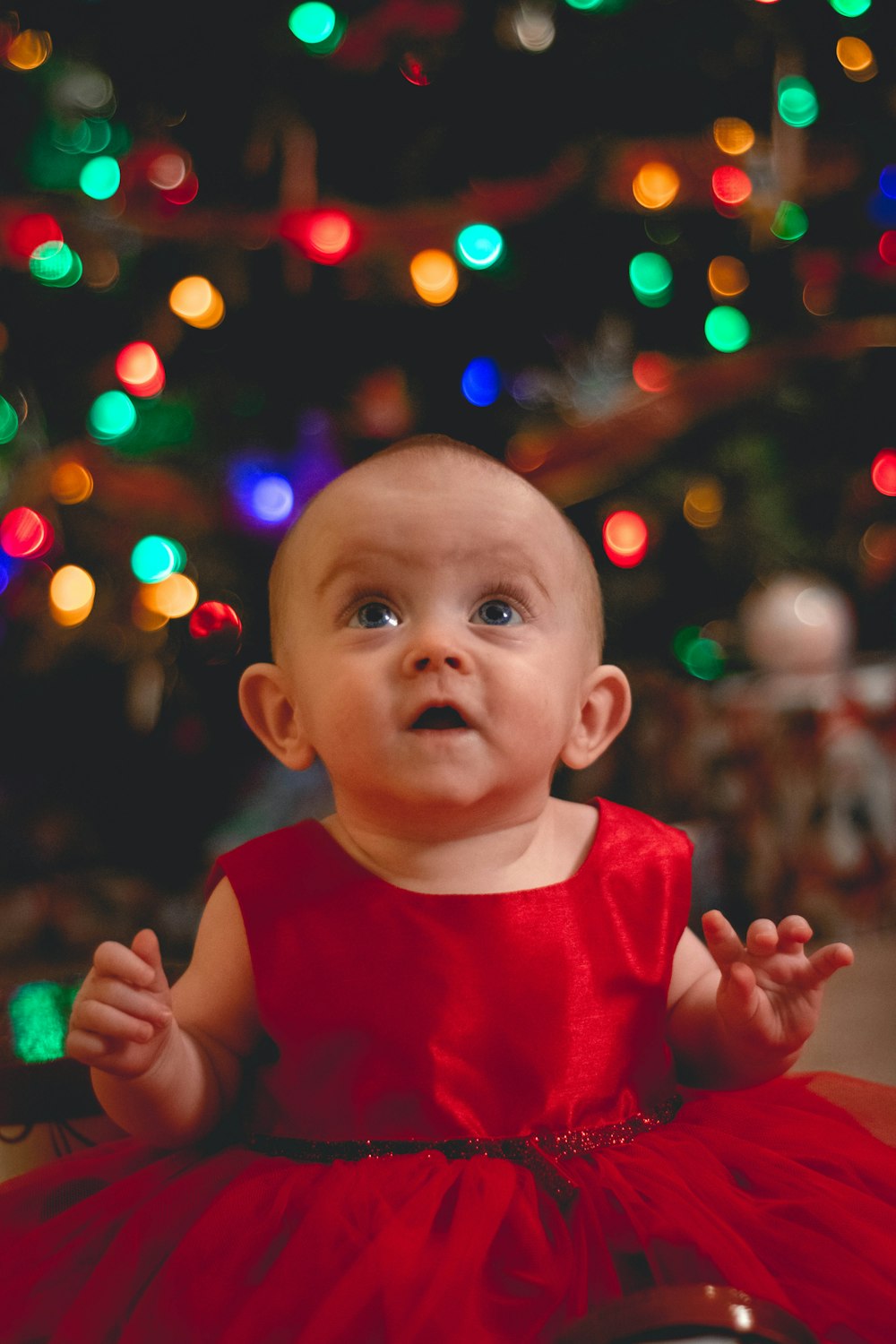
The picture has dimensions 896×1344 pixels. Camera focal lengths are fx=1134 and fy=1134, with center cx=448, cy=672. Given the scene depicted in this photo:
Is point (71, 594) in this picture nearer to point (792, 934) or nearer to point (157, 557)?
point (157, 557)

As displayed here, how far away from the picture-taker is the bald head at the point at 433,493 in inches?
27.4

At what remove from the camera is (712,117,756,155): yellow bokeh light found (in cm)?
177

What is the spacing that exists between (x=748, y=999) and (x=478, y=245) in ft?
4.37

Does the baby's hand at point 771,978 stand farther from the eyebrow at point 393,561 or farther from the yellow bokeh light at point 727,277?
the yellow bokeh light at point 727,277

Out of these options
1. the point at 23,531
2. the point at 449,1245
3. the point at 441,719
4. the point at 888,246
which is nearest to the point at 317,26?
the point at 23,531

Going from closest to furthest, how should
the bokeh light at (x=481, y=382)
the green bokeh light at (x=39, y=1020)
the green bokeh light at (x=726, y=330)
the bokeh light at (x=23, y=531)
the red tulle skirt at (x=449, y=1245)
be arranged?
the red tulle skirt at (x=449, y=1245), the green bokeh light at (x=39, y=1020), the bokeh light at (x=23, y=531), the bokeh light at (x=481, y=382), the green bokeh light at (x=726, y=330)

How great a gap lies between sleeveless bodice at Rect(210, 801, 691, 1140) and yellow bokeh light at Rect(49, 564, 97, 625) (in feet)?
3.29

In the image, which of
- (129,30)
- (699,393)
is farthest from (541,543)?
(129,30)

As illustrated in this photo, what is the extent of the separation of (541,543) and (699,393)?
1193 mm

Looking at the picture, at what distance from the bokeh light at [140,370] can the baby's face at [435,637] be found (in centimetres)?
106

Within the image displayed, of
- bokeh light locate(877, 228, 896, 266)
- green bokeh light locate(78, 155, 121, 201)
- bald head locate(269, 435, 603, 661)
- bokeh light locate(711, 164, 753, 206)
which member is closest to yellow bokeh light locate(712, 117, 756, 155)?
bokeh light locate(711, 164, 753, 206)

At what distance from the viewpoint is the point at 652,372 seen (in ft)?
5.87


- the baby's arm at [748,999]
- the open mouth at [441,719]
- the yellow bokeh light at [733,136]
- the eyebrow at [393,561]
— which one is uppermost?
the yellow bokeh light at [733,136]

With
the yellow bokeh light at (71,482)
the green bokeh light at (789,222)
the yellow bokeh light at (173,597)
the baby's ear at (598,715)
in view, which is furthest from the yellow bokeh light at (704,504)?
the baby's ear at (598,715)
